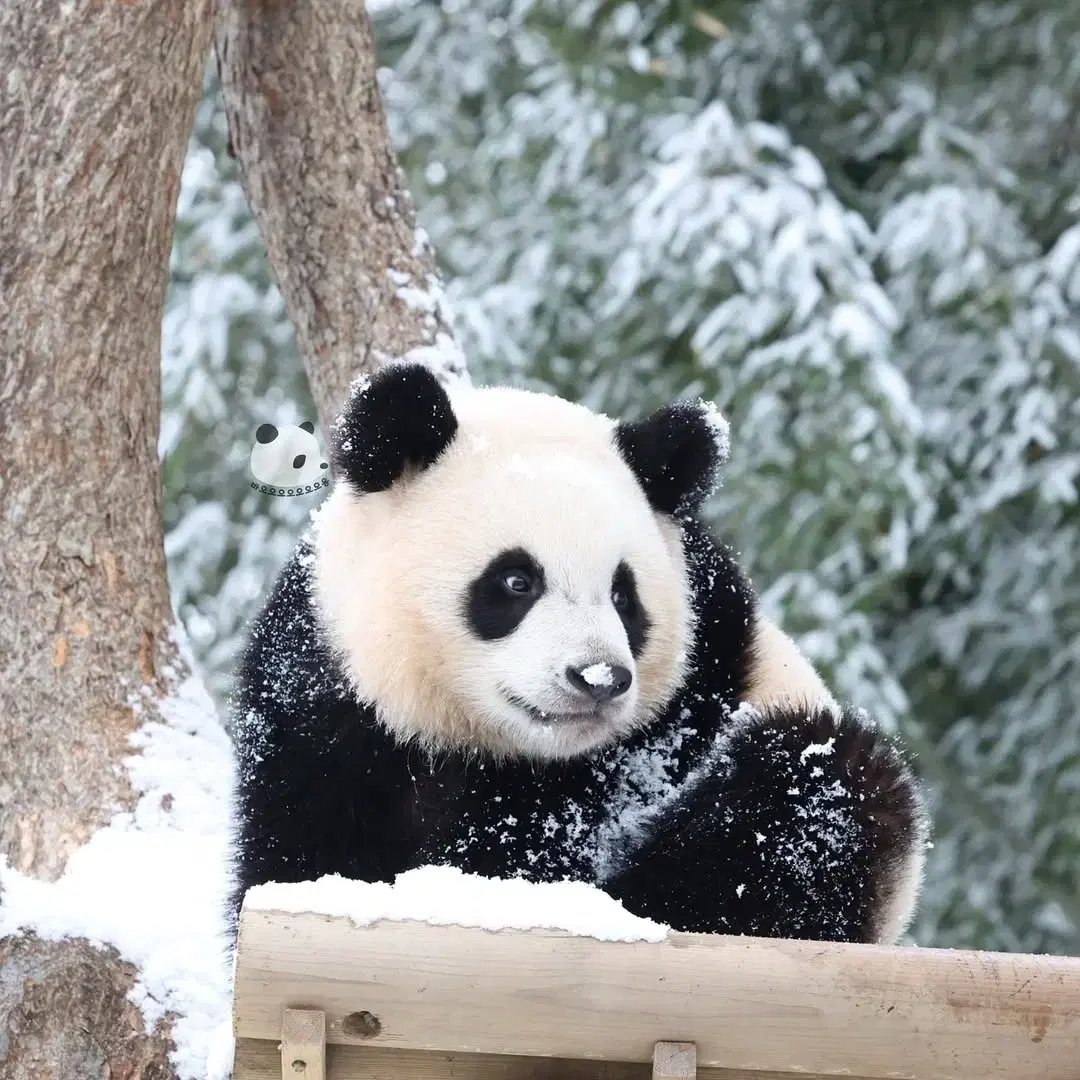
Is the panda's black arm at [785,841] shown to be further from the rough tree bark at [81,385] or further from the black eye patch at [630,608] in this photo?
the rough tree bark at [81,385]

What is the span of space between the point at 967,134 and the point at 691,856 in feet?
17.0

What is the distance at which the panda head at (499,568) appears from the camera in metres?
2.07

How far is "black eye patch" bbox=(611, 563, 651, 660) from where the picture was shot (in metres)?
2.15

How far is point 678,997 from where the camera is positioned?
1577mm

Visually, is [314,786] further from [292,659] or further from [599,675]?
[599,675]

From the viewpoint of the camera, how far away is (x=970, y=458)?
6.38 metres

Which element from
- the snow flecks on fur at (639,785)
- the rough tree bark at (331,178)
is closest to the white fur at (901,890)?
the snow flecks on fur at (639,785)

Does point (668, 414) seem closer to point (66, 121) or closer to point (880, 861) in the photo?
point (880, 861)

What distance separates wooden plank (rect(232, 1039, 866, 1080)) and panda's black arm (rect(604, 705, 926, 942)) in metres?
Result: 0.28

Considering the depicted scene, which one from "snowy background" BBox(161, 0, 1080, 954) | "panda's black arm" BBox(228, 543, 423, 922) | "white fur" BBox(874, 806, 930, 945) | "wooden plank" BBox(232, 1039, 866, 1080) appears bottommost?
"wooden plank" BBox(232, 1039, 866, 1080)

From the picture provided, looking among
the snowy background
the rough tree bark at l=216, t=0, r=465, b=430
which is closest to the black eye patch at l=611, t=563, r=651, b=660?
the rough tree bark at l=216, t=0, r=465, b=430

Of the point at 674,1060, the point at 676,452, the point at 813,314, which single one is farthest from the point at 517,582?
A: the point at 813,314

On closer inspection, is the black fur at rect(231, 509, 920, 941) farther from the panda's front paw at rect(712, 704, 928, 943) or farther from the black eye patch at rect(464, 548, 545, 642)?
the black eye patch at rect(464, 548, 545, 642)

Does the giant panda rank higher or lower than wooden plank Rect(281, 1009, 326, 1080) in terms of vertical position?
higher
